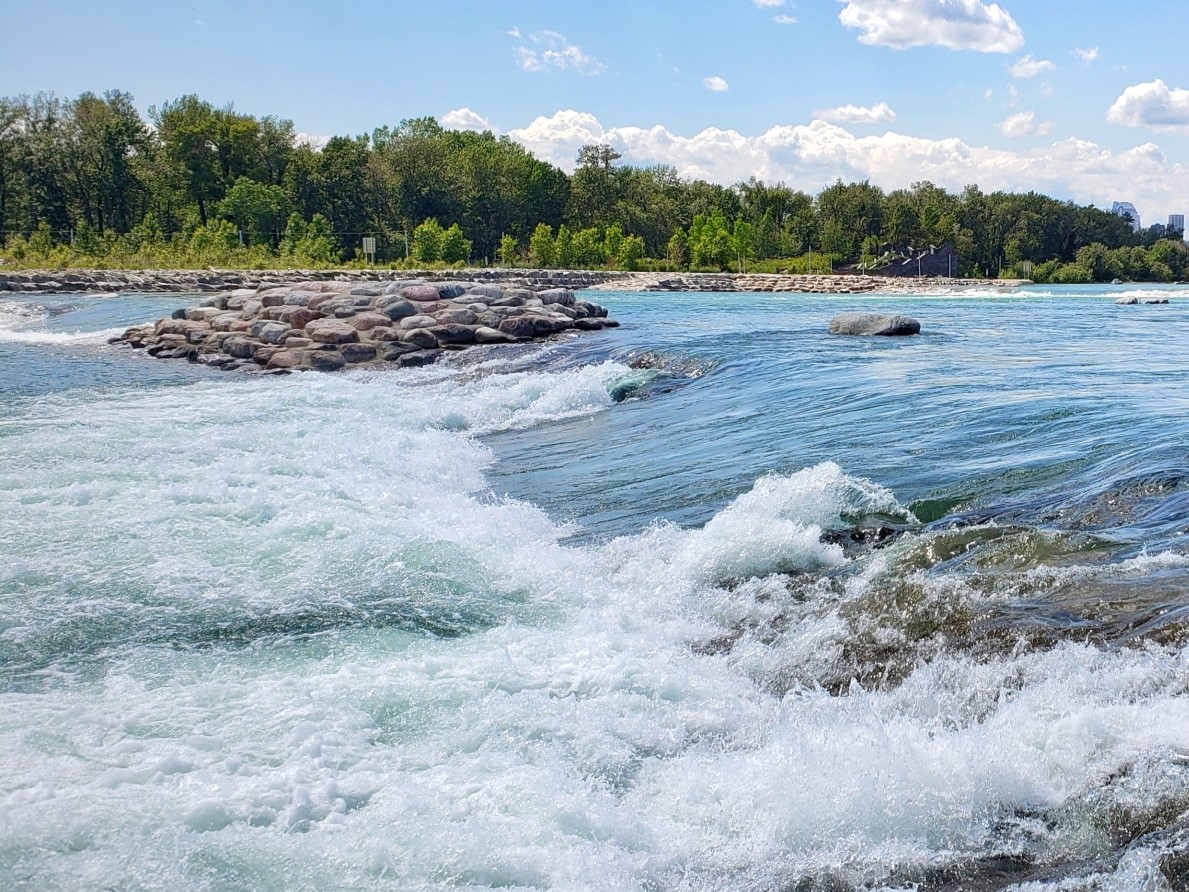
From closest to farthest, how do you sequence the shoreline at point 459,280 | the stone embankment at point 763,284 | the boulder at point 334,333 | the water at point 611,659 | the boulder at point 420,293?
the water at point 611,659, the boulder at point 334,333, the boulder at point 420,293, the shoreline at point 459,280, the stone embankment at point 763,284

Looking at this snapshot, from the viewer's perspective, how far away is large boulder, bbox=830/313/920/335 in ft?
53.7

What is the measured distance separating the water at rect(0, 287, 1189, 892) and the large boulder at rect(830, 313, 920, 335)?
7.61 meters

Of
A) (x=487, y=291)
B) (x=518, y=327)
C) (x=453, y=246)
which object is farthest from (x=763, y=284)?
(x=518, y=327)

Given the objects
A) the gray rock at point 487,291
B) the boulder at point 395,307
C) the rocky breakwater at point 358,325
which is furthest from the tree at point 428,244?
the boulder at point 395,307

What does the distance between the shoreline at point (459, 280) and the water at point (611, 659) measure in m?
24.5

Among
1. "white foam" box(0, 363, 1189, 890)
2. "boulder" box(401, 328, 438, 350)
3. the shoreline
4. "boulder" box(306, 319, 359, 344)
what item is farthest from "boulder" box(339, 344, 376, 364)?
the shoreline

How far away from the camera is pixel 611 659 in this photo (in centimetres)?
408

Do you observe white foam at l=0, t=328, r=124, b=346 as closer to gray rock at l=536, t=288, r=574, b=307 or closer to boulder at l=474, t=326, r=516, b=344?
boulder at l=474, t=326, r=516, b=344

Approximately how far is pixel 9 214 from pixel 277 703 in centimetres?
6918

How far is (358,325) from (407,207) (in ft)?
167

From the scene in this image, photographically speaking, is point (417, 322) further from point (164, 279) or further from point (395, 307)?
point (164, 279)

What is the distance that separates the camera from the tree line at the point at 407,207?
58938 millimetres

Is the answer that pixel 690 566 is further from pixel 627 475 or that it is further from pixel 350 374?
pixel 350 374

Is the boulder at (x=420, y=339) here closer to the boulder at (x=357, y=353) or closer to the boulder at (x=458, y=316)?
the boulder at (x=357, y=353)
